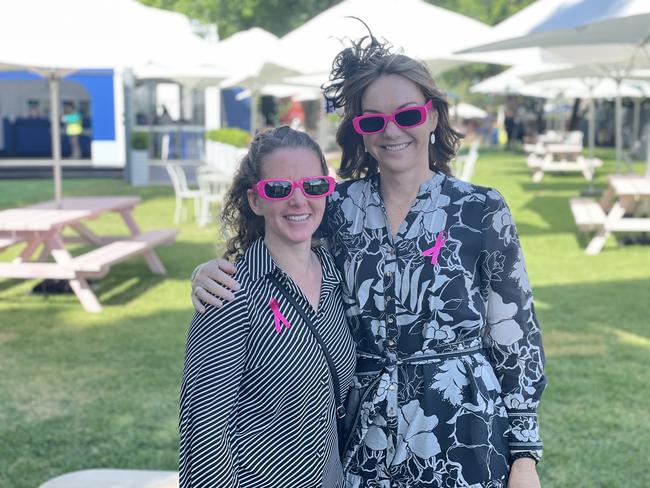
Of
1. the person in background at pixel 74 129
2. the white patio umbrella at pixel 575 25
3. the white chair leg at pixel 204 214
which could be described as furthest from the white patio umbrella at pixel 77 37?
the person in background at pixel 74 129

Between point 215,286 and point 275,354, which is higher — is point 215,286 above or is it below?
above

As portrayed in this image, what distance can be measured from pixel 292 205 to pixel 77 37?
6.68 m

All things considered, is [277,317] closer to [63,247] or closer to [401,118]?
[401,118]

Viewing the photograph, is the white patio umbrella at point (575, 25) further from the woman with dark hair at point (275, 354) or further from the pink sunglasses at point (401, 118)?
the woman with dark hair at point (275, 354)

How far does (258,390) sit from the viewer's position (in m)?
1.89

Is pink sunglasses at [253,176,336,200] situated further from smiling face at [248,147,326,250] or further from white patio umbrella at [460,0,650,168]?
white patio umbrella at [460,0,650,168]

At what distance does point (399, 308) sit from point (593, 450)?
2.89m

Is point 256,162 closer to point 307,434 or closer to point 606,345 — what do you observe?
point 307,434

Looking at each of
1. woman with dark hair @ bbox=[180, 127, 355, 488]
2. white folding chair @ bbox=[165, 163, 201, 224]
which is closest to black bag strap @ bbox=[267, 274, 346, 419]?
woman with dark hair @ bbox=[180, 127, 355, 488]

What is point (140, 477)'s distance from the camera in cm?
293

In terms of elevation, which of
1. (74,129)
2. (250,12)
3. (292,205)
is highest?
(250,12)

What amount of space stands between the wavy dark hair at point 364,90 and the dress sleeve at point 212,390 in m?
0.64

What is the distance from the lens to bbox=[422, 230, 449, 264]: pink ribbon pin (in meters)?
2.01

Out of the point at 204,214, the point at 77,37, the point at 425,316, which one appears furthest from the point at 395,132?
the point at 204,214
